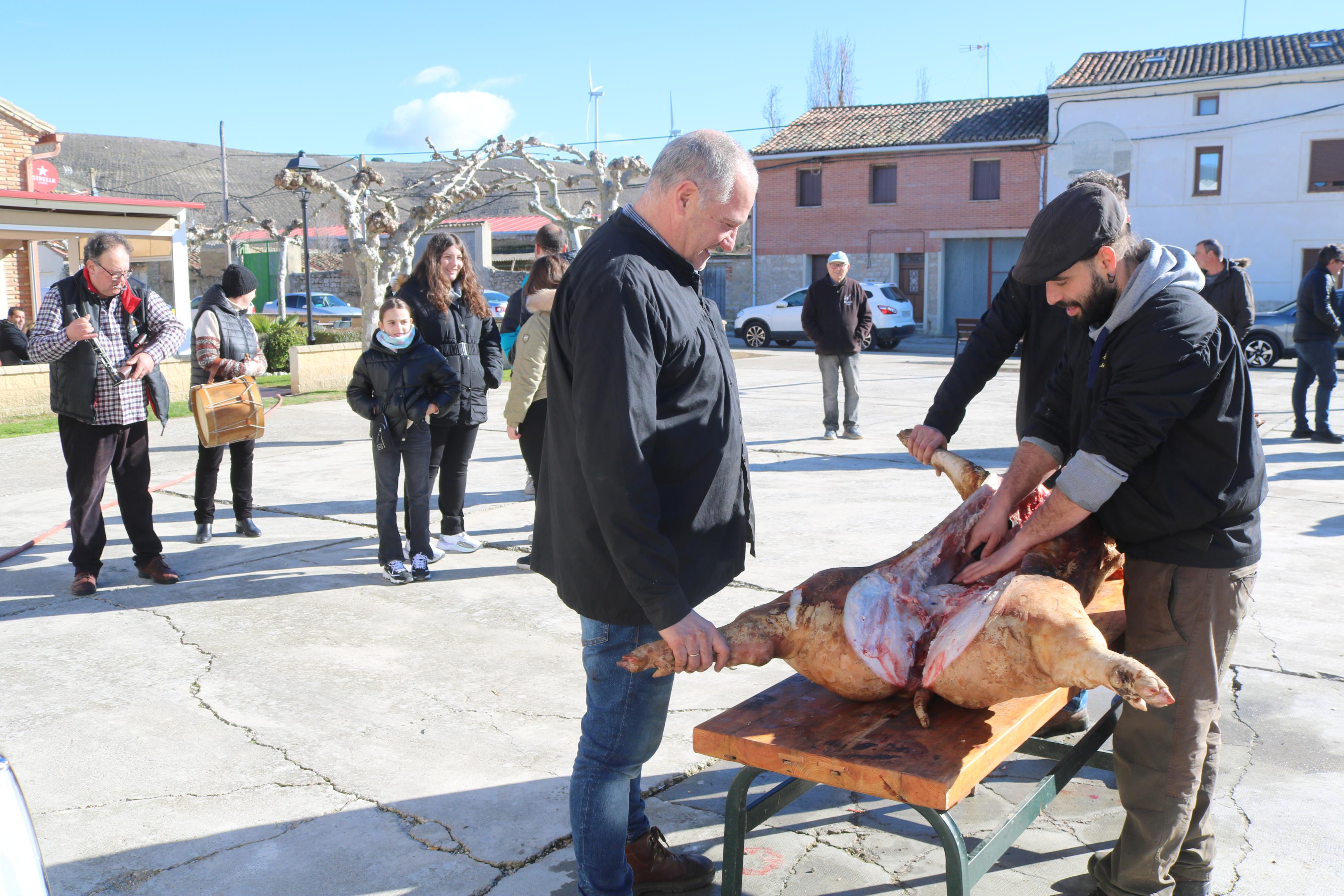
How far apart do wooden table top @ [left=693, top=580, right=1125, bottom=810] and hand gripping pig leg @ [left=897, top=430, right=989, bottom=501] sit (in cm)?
86

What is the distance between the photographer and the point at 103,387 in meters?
5.31

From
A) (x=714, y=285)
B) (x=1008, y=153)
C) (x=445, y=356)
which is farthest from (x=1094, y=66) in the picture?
(x=445, y=356)

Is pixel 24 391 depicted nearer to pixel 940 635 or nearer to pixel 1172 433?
pixel 940 635

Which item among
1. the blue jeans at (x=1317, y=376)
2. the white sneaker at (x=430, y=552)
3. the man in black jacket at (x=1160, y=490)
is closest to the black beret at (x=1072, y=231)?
the man in black jacket at (x=1160, y=490)

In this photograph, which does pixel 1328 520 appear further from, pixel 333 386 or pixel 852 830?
pixel 333 386

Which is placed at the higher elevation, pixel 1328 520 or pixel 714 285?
pixel 714 285

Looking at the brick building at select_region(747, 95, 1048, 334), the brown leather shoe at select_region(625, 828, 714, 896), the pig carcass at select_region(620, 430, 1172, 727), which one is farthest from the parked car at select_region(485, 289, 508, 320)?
the pig carcass at select_region(620, 430, 1172, 727)

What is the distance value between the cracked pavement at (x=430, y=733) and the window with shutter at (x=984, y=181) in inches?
999

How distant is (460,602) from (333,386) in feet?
35.5

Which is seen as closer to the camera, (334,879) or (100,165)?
(334,879)

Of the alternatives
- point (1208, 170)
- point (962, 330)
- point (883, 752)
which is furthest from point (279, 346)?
point (1208, 170)

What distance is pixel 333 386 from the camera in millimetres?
15227

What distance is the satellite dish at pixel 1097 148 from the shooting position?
36.0 ft

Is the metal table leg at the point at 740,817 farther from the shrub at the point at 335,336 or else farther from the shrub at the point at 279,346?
the shrub at the point at 335,336
